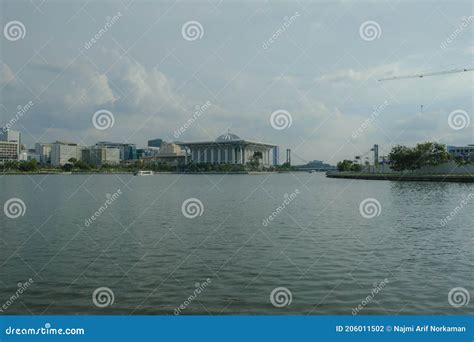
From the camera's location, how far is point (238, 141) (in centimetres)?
15850

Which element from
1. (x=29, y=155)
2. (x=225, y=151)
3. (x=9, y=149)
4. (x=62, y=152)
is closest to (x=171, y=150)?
(x=225, y=151)

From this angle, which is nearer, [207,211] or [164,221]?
[164,221]

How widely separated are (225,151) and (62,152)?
54.5 meters

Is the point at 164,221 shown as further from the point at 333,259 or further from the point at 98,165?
the point at 98,165

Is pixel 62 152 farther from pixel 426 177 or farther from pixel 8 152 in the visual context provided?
pixel 426 177

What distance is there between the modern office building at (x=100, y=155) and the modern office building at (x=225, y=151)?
3553cm

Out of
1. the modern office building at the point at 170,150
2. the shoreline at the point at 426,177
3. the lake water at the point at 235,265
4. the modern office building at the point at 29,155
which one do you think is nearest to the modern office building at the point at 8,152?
the modern office building at the point at 29,155

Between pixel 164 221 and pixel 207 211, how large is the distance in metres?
4.40

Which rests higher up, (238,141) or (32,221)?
(238,141)

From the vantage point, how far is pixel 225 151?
528 ft

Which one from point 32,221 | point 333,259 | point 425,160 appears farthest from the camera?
point 425,160

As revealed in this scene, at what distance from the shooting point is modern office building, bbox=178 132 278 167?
159 m

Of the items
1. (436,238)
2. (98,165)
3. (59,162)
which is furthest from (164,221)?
(59,162)

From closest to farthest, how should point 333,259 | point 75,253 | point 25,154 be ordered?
point 333,259 → point 75,253 → point 25,154
